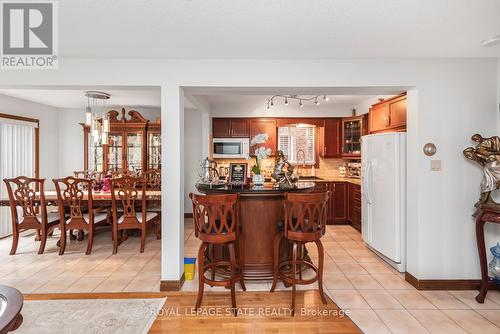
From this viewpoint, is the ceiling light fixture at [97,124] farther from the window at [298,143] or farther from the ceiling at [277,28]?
the window at [298,143]

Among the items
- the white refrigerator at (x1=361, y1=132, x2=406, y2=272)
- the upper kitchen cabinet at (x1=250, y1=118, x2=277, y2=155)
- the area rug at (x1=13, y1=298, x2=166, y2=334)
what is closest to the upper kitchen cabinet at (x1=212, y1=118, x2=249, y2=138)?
the upper kitchen cabinet at (x1=250, y1=118, x2=277, y2=155)

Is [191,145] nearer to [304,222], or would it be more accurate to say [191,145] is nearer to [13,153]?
[13,153]

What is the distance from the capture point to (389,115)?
12.5 feet

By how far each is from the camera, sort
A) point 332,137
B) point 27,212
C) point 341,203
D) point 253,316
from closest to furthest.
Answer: point 253,316
point 27,212
point 341,203
point 332,137

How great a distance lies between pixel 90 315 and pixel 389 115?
4117mm

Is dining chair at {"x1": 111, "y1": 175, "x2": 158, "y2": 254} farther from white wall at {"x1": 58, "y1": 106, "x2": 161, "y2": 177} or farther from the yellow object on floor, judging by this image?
white wall at {"x1": 58, "y1": 106, "x2": 161, "y2": 177}

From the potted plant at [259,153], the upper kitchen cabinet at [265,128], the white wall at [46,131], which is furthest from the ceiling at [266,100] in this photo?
the white wall at [46,131]

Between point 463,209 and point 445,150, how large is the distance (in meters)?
0.66

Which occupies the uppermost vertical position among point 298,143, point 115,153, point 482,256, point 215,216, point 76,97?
point 76,97

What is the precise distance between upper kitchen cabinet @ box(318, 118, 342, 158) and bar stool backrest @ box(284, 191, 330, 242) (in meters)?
3.56

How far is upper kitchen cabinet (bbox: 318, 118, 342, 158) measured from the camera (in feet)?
20.0

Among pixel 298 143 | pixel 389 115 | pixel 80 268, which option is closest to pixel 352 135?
pixel 298 143

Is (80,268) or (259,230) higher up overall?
(259,230)

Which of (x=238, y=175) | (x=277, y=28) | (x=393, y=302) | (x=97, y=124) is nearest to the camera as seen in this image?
(x=277, y=28)
